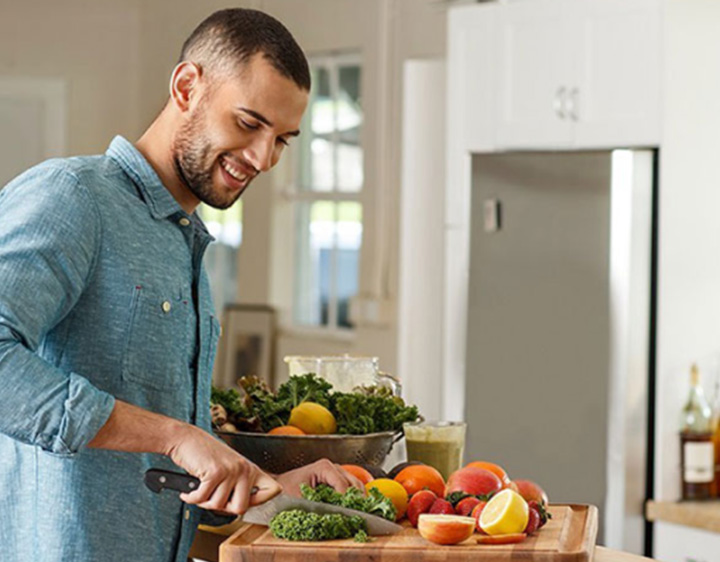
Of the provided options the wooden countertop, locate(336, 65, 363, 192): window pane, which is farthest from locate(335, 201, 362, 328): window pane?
the wooden countertop

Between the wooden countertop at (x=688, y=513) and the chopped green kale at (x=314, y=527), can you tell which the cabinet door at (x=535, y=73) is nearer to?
the wooden countertop at (x=688, y=513)

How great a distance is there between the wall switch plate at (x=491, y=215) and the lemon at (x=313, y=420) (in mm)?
2021

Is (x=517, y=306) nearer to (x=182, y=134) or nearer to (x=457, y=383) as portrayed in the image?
(x=457, y=383)

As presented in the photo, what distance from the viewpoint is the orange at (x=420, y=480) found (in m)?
1.94

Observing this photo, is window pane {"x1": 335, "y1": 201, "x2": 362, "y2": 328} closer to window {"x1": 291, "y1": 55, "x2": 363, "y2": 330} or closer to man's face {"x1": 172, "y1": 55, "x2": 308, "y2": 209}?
window {"x1": 291, "y1": 55, "x2": 363, "y2": 330}

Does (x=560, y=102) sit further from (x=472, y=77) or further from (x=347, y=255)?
(x=347, y=255)

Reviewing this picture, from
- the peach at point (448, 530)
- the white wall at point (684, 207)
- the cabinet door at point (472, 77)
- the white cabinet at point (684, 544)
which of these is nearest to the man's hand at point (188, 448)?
the peach at point (448, 530)

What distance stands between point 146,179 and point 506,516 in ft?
2.30

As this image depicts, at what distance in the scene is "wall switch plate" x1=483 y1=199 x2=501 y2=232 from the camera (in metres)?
4.10

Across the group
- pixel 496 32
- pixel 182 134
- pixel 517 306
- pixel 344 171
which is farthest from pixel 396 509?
pixel 344 171

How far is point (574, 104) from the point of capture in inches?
155

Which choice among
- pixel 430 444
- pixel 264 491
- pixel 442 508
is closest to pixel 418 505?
pixel 442 508

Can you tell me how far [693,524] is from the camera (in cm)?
358

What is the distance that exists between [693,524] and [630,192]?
0.98 m
